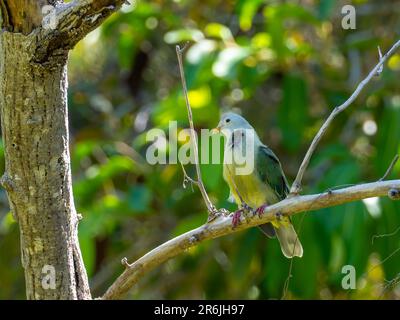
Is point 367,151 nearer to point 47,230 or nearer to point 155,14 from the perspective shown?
point 155,14

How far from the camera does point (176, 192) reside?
5.61 m

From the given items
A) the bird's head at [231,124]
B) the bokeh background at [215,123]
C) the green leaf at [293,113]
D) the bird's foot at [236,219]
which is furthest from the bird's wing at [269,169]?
the green leaf at [293,113]

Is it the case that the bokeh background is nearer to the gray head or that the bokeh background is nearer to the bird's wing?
the gray head

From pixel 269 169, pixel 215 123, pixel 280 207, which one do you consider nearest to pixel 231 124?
pixel 269 169

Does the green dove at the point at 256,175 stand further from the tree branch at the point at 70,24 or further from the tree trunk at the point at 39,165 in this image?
the tree branch at the point at 70,24

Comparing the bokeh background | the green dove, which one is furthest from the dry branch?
the bokeh background

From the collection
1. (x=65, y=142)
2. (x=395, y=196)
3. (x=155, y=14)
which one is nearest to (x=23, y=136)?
(x=65, y=142)

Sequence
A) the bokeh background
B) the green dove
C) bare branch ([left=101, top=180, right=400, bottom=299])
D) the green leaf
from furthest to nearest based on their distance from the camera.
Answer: the green leaf, the bokeh background, the green dove, bare branch ([left=101, top=180, right=400, bottom=299])

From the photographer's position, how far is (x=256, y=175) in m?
4.12

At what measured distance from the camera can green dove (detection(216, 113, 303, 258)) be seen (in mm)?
4066

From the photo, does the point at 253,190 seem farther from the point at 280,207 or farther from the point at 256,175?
the point at 280,207

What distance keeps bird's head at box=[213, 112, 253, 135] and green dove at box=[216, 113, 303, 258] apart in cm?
4

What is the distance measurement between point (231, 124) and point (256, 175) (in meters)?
0.39

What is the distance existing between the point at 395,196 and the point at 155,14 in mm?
3755
